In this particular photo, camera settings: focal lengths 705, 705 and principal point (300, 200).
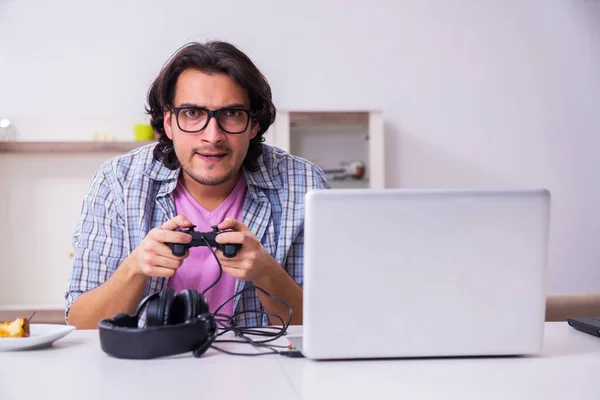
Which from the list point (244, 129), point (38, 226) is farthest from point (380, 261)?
point (38, 226)

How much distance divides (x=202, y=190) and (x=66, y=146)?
2.10 meters

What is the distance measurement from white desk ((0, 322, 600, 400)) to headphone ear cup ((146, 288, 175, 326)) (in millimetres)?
61

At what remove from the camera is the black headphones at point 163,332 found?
105cm

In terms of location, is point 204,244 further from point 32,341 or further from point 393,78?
point 393,78

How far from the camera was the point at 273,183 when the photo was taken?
6.49 feet

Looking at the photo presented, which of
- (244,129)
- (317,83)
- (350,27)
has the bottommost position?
(244,129)

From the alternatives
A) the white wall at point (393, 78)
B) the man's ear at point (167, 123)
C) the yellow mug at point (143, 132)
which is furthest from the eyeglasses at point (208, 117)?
the white wall at point (393, 78)

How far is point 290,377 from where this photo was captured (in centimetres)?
95

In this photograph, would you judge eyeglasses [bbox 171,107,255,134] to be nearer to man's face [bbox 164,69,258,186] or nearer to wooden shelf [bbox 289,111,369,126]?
man's face [bbox 164,69,258,186]

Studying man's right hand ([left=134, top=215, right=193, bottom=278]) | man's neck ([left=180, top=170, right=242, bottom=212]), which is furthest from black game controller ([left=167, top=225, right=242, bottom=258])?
man's neck ([left=180, top=170, right=242, bottom=212])

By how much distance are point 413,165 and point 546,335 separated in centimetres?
310

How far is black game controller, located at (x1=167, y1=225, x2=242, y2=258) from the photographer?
4.14 feet

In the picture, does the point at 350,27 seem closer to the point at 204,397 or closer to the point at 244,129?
the point at 244,129

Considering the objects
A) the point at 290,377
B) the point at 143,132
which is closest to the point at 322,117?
the point at 143,132
